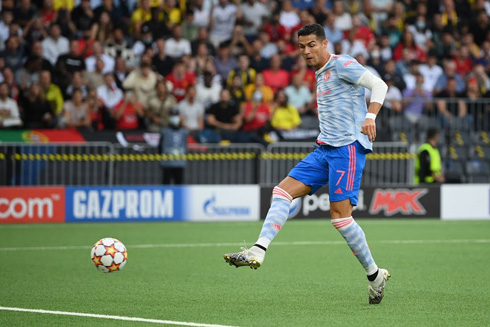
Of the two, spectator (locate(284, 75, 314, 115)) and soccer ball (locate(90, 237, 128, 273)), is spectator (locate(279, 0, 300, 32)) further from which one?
soccer ball (locate(90, 237, 128, 273))

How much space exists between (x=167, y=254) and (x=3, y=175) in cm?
599

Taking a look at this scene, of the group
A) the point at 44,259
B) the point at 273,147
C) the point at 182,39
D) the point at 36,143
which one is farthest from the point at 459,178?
the point at 44,259

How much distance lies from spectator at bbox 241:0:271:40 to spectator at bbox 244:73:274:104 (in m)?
2.10

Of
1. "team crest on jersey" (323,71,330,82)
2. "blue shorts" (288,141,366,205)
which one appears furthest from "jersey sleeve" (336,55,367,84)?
"blue shorts" (288,141,366,205)

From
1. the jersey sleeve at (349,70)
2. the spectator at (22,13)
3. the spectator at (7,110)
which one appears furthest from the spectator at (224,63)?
the jersey sleeve at (349,70)

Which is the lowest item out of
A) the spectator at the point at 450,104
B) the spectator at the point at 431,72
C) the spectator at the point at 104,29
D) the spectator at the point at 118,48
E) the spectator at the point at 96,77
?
the spectator at the point at 450,104

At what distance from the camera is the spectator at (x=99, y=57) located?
1855 centimetres

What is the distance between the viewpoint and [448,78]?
20.7m

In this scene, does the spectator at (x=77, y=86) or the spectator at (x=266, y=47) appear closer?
the spectator at (x=77, y=86)

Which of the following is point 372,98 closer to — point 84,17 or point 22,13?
point 84,17

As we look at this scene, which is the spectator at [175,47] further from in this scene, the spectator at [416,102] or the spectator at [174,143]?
the spectator at [416,102]

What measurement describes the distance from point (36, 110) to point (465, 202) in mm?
8438

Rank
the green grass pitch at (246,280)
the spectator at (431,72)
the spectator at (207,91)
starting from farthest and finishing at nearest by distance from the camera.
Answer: the spectator at (431,72) < the spectator at (207,91) < the green grass pitch at (246,280)

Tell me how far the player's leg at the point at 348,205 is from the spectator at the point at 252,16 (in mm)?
13399
